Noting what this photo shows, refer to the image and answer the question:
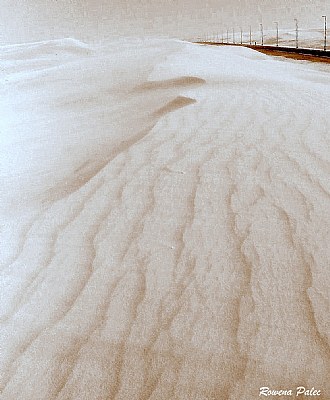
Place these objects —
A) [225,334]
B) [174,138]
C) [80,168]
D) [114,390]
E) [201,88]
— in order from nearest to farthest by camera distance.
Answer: [114,390] → [225,334] → [80,168] → [174,138] → [201,88]

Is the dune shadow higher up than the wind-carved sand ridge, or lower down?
higher up

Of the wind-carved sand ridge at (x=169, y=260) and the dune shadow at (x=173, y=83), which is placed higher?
the dune shadow at (x=173, y=83)

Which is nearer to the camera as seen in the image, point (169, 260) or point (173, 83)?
point (169, 260)

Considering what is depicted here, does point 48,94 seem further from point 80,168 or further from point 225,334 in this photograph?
point 225,334

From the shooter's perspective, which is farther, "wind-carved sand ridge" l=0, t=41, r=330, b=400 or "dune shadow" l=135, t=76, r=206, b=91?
A: "dune shadow" l=135, t=76, r=206, b=91

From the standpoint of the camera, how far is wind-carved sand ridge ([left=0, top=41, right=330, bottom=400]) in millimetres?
1171

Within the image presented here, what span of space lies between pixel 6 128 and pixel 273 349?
2956mm

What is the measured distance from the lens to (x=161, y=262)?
157 cm

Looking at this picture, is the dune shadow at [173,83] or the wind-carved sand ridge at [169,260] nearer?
the wind-carved sand ridge at [169,260]

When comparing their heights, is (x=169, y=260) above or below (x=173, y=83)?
below

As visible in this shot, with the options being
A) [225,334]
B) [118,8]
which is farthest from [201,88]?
[118,8]

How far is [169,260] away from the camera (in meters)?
1.57

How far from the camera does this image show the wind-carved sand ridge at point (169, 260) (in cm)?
117

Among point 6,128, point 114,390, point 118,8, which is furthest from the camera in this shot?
point 118,8
